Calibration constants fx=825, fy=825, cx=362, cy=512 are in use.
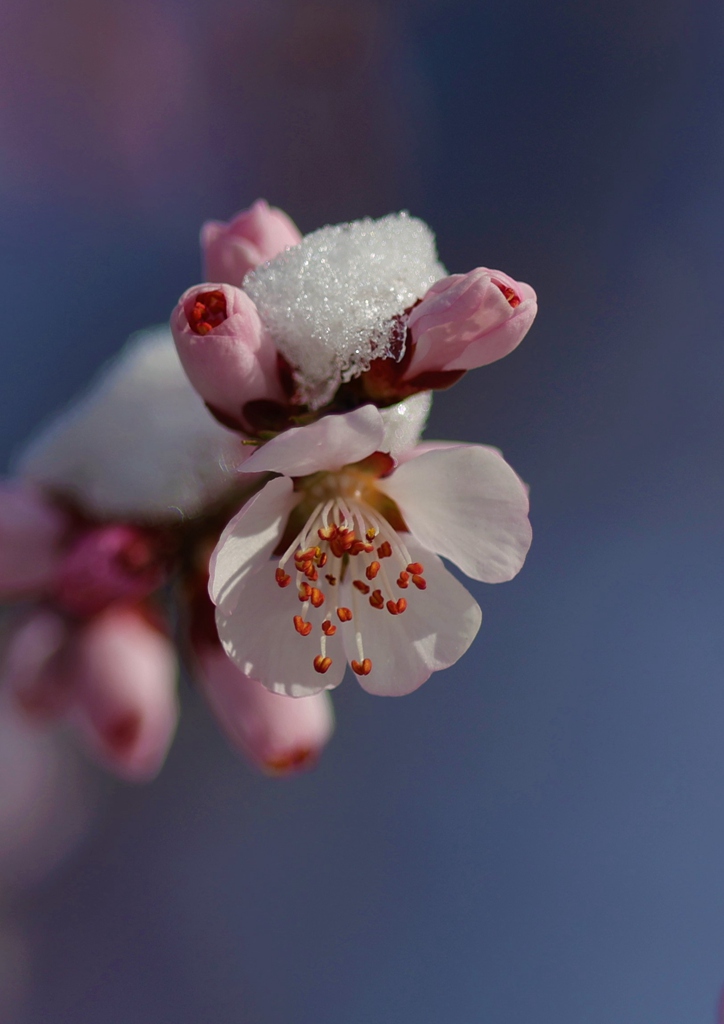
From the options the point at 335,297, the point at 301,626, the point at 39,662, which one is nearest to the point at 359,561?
the point at 301,626

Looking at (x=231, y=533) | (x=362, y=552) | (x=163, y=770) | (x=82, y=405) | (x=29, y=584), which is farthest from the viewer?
(x=163, y=770)

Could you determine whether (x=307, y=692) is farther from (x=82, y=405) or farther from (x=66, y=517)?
(x=82, y=405)

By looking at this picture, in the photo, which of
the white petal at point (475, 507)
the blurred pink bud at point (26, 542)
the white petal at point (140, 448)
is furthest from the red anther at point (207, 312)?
the blurred pink bud at point (26, 542)

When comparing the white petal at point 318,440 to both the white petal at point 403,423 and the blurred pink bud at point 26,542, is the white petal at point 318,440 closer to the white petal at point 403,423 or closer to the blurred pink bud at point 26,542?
the white petal at point 403,423

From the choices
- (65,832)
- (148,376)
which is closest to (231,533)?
(148,376)

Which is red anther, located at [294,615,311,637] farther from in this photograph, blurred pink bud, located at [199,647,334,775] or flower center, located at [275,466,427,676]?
blurred pink bud, located at [199,647,334,775]

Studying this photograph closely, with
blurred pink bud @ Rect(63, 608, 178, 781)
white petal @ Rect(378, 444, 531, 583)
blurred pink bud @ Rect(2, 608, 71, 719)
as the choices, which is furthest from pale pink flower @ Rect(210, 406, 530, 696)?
blurred pink bud @ Rect(2, 608, 71, 719)
